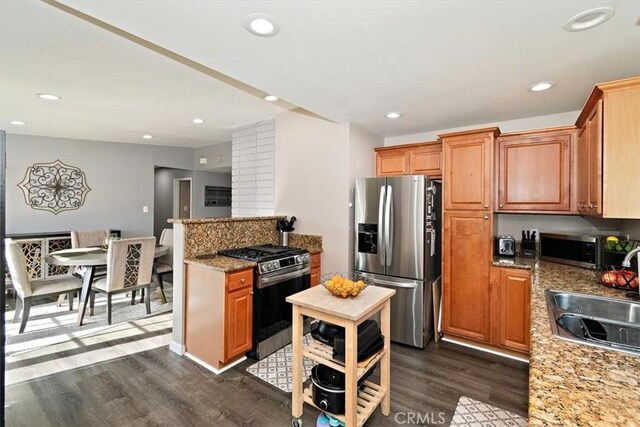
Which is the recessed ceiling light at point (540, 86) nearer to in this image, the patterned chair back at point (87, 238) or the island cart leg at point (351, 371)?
the island cart leg at point (351, 371)

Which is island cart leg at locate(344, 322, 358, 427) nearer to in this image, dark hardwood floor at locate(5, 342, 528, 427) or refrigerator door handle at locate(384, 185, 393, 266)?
dark hardwood floor at locate(5, 342, 528, 427)

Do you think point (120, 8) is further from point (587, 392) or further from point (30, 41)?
point (587, 392)

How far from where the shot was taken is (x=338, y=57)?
188cm

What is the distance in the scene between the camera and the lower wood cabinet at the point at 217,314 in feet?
8.10

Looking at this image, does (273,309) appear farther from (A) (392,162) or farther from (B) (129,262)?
(A) (392,162)

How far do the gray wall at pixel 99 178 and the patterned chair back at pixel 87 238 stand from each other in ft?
2.41

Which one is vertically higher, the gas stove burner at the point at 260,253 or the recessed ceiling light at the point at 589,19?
the recessed ceiling light at the point at 589,19

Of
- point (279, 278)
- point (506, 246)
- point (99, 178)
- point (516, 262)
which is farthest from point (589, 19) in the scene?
point (99, 178)

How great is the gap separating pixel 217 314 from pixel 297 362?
37.1 inches

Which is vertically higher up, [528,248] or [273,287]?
[528,248]

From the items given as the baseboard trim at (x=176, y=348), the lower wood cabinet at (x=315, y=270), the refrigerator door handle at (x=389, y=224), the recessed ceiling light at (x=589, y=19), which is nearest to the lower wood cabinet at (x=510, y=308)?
the refrigerator door handle at (x=389, y=224)

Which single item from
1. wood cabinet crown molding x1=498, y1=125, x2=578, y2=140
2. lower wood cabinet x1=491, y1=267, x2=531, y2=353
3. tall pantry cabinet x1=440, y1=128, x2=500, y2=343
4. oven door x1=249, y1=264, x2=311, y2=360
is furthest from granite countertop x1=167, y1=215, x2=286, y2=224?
wood cabinet crown molding x1=498, y1=125, x2=578, y2=140

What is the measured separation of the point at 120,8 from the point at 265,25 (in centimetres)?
67

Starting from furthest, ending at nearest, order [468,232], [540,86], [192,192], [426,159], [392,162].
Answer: [192,192]
[392,162]
[426,159]
[468,232]
[540,86]
